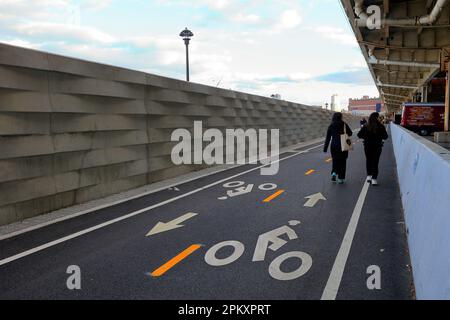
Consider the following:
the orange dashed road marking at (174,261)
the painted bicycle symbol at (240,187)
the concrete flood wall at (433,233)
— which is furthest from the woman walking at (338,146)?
the orange dashed road marking at (174,261)

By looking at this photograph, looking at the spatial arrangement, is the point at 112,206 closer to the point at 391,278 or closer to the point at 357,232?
the point at 357,232

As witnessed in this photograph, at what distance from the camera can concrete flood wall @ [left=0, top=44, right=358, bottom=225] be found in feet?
22.9

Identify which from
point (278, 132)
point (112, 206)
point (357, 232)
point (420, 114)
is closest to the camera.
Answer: point (357, 232)

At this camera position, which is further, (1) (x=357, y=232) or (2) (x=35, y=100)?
(2) (x=35, y=100)

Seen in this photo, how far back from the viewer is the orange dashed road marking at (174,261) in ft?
15.8

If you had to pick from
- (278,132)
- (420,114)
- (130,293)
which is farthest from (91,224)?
(420,114)

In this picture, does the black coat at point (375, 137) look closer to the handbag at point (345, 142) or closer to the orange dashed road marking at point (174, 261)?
the handbag at point (345, 142)

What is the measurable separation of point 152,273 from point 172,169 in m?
7.78

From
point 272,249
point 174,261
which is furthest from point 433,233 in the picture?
point 174,261

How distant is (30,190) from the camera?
7320mm

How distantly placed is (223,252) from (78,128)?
460 centimetres
